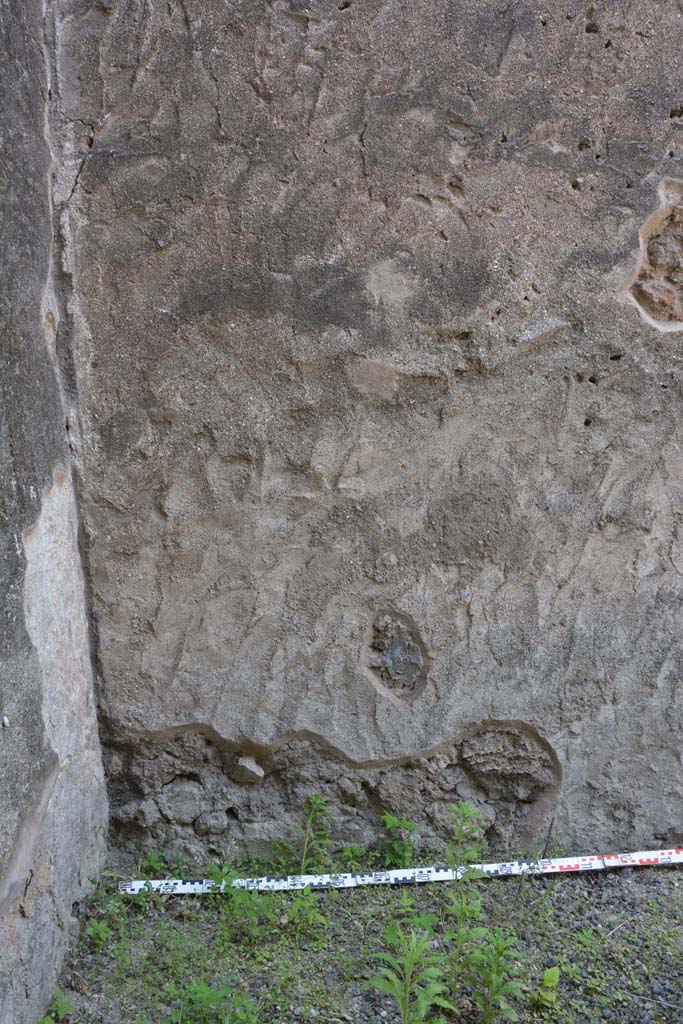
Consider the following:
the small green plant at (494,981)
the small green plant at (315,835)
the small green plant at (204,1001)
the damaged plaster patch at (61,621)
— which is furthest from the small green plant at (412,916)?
the damaged plaster patch at (61,621)

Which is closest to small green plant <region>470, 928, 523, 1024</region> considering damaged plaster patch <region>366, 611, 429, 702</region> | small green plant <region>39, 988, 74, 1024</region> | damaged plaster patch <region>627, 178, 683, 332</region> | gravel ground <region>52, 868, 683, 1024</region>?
gravel ground <region>52, 868, 683, 1024</region>

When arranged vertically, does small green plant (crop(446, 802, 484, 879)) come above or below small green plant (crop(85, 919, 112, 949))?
above

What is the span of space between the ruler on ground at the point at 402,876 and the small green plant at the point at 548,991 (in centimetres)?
32

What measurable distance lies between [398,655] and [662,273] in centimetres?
114

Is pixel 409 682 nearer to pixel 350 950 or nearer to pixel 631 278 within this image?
pixel 350 950

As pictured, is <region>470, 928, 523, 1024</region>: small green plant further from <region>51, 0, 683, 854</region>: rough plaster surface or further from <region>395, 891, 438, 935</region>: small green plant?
<region>51, 0, 683, 854</region>: rough plaster surface

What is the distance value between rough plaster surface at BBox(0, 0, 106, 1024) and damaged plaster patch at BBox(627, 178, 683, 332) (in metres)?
1.38

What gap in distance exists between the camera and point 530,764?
2303mm

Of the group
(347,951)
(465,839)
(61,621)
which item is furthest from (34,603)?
(465,839)

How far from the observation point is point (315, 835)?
2271mm

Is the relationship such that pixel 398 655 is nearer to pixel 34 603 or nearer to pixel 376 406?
pixel 376 406

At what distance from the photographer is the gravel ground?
1796 mm

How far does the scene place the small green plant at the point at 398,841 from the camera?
2252mm

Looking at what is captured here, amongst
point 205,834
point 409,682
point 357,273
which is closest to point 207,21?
point 357,273
